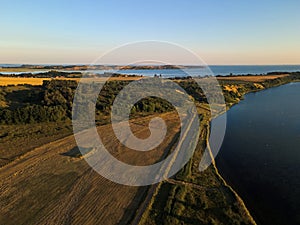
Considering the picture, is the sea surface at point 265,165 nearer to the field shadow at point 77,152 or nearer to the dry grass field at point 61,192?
the dry grass field at point 61,192

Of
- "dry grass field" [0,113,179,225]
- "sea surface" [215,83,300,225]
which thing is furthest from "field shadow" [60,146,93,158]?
"sea surface" [215,83,300,225]

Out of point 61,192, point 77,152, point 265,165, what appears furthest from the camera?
point 77,152

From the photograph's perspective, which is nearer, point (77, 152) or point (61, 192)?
point (61, 192)

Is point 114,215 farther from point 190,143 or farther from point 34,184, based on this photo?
point 190,143

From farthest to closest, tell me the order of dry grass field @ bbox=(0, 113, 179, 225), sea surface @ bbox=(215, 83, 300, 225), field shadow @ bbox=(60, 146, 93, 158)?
field shadow @ bbox=(60, 146, 93, 158) → sea surface @ bbox=(215, 83, 300, 225) → dry grass field @ bbox=(0, 113, 179, 225)

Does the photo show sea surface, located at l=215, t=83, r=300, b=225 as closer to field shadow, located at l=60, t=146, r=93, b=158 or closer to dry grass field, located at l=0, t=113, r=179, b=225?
dry grass field, located at l=0, t=113, r=179, b=225

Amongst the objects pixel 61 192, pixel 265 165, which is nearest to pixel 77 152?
pixel 61 192

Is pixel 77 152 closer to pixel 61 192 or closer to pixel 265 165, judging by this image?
pixel 61 192

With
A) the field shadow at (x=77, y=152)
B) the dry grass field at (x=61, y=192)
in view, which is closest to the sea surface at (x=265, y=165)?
the dry grass field at (x=61, y=192)

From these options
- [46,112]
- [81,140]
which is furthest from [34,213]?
[46,112]
